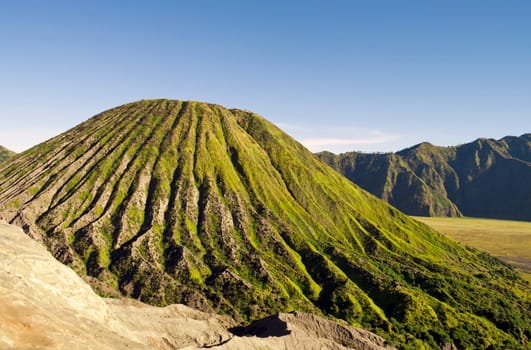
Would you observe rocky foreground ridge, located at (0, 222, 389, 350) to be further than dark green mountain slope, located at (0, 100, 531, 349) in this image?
No

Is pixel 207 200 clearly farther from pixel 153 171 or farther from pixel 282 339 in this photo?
pixel 282 339

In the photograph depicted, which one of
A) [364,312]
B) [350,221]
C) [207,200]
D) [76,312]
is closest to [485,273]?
[350,221]

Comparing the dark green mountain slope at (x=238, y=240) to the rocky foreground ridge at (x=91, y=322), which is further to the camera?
the dark green mountain slope at (x=238, y=240)

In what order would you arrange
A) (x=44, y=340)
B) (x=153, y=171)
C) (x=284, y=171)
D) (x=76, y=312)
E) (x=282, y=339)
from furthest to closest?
(x=284, y=171)
(x=153, y=171)
(x=282, y=339)
(x=76, y=312)
(x=44, y=340)

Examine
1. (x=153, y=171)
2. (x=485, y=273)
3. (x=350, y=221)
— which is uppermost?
(x=153, y=171)
